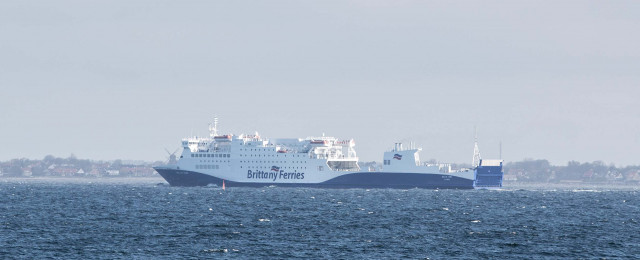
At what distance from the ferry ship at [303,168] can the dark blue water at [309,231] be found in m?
34.7

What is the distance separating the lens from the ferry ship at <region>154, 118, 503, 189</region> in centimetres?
12362

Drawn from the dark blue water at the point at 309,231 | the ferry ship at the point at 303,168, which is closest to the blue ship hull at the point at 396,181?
the ferry ship at the point at 303,168

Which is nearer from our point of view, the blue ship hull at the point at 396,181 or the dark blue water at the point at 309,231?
the dark blue water at the point at 309,231

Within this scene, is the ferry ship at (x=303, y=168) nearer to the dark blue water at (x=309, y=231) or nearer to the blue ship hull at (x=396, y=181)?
the blue ship hull at (x=396, y=181)

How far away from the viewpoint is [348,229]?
5900 centimetres

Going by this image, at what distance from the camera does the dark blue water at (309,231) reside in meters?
46.1

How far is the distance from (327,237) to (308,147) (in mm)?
75653

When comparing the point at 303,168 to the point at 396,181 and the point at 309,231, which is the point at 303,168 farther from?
the point at 309,231

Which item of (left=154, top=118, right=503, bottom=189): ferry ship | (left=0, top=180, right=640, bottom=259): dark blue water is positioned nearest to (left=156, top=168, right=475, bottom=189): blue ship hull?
(left=154, top=118, right=503, bottom=189): ferry ship

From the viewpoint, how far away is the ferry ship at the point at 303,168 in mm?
123625

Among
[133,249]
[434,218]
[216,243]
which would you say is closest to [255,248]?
[216,243]

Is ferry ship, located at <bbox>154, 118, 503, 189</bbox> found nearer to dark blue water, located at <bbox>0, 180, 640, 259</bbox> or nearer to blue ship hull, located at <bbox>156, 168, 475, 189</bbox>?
blue ship hull, located at <bbox>156, 168, 475, 189</bbox>

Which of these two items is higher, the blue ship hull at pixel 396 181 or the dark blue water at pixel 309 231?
the blue ship hull at pixel 396 181

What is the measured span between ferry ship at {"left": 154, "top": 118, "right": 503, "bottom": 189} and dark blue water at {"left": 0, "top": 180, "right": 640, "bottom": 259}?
114 ft
